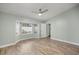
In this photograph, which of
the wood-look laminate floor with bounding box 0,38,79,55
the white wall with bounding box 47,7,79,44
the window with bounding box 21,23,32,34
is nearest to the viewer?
the wood-look laminate floor with bounding box 0,38,79,55

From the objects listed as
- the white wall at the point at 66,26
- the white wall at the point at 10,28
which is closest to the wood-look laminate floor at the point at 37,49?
the white wall at the point at 10,28

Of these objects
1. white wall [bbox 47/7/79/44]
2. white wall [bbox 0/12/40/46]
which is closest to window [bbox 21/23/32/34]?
white wall [bbox 0/12/40/46]

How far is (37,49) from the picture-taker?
6.77 feet

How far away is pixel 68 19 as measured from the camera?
264 cm

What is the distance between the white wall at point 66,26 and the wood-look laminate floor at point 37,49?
1.42 feet

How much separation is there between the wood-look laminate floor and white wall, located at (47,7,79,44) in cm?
43

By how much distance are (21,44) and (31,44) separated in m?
0.42

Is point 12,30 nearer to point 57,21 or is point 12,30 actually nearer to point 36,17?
point 36,17

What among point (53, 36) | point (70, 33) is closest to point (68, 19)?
point (70, 33)

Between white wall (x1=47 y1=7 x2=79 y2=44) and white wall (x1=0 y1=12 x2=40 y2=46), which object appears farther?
white wall (x1=47 y1=7 x2=79 y2=44)

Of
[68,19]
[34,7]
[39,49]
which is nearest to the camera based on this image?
[34,7]

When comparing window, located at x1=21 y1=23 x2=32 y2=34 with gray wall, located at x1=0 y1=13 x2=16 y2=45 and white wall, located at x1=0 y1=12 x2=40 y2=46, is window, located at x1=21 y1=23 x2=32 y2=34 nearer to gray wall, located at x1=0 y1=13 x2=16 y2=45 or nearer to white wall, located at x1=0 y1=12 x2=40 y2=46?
white wall, located at x1=0 y1=12 x2=40 y2=46

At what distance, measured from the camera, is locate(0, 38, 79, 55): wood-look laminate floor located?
1938mm

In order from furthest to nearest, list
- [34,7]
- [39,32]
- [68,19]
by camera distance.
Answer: [68,19]
[39,32]
[34,7]
